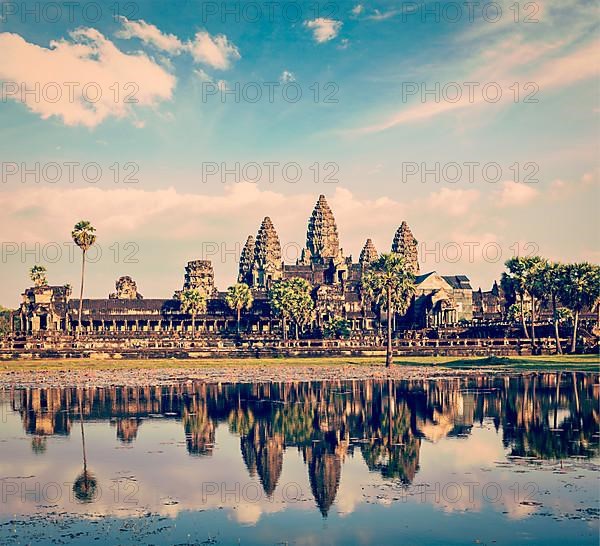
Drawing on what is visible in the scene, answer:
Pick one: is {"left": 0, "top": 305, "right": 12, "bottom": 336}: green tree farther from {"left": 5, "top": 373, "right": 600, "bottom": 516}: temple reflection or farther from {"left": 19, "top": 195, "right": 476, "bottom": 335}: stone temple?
{"left": 5, "top": 373, "right": 600, "bottom": 516}: temple reflection

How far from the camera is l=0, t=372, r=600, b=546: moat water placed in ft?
64.3

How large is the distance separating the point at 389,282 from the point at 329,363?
1210 cm

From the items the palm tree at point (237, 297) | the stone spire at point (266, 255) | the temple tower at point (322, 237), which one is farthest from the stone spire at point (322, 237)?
the palm tree at point (237, 297)

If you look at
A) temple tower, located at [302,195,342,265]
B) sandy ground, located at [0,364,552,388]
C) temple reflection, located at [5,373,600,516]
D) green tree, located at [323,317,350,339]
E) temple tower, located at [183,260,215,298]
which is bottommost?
temple reflection, located at [5,373,600,516]

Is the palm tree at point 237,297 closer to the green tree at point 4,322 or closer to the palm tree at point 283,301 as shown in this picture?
the palm tree at point 283,301

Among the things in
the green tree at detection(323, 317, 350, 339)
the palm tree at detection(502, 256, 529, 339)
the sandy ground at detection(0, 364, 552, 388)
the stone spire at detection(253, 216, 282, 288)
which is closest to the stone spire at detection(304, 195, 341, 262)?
the stone spire at detection(253, 216, 282, 288)

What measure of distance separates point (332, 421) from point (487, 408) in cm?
1036

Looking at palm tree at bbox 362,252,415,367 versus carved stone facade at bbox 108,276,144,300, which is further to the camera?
carved stone facade at bbox 108,276,144,300

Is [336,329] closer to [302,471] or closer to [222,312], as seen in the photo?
[222,312]

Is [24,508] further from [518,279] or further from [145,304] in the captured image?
[145,304]

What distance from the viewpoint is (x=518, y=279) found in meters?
103

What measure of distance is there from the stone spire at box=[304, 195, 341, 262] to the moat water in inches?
5824

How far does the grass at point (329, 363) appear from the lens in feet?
260

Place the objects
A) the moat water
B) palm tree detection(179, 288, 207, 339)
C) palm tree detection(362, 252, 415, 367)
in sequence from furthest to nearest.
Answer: palm tree detection(179, 288, 207, 339) → palm tree detection(362, 252, 415, 367) → the moat water
